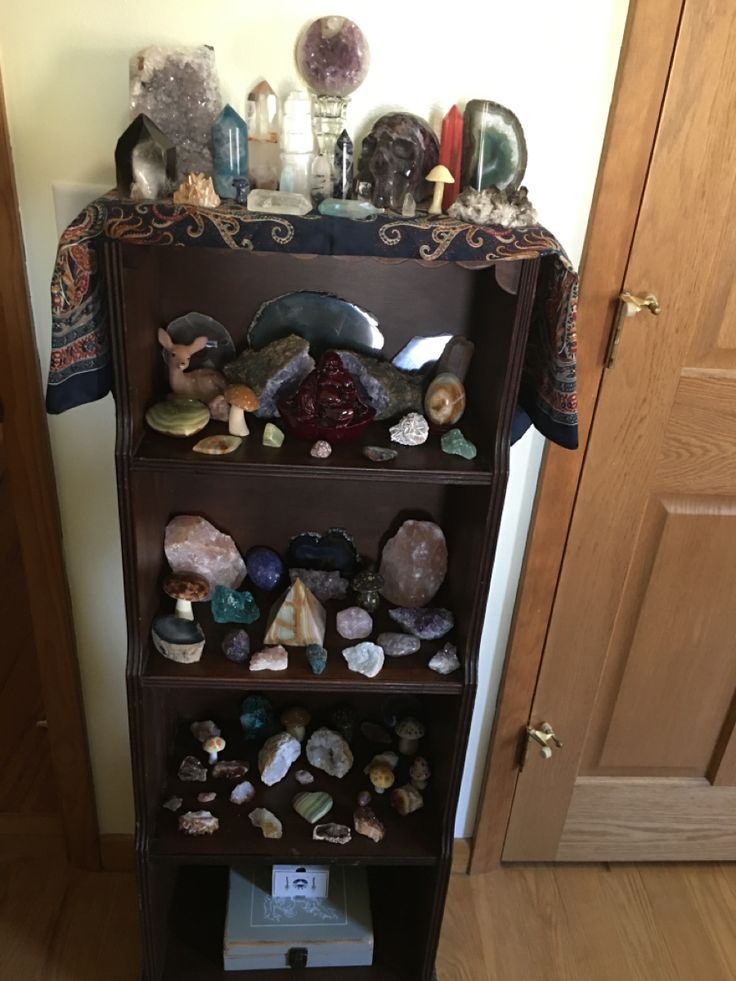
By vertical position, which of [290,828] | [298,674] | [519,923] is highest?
[298,674]

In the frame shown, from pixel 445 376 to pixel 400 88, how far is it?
0.39 meters

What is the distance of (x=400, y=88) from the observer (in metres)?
1.15

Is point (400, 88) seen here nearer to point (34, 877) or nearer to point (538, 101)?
point (538, 101)

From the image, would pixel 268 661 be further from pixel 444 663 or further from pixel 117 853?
pixel 117 853

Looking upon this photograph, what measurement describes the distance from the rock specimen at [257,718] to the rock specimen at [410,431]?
0.63m

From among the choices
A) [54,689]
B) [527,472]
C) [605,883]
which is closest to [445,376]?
[527,472]

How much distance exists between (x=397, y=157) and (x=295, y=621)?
0.66 metres

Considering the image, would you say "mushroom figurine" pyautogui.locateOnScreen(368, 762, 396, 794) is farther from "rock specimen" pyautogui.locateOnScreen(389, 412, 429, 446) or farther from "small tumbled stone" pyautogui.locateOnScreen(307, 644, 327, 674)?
"rock specimen" pyautogui.locateOnScreen(389, 412, 429, 446)

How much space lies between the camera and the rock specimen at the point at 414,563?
4.47ft

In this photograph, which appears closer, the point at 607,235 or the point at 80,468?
the point at 607,235

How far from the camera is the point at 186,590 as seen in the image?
1.27 metres

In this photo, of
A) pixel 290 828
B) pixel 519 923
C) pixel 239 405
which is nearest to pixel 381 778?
pixel 290 828

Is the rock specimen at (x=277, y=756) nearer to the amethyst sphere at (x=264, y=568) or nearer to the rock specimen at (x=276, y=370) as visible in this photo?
the amethyst sphere at (x=264, y=568)

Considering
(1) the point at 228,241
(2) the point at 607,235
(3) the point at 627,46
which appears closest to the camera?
(1) the point at 228,241
